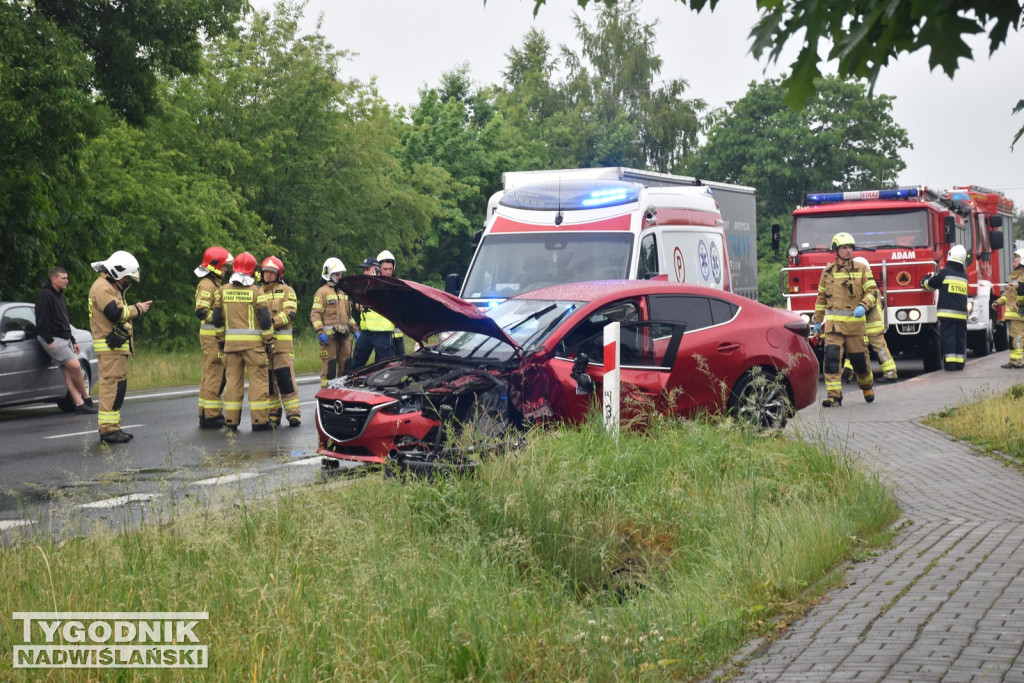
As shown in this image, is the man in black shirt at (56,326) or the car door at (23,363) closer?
Result: the car door at (23,363)

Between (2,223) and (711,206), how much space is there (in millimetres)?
12269

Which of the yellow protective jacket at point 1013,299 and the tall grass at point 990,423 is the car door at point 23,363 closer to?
the tall grass at point 990,423

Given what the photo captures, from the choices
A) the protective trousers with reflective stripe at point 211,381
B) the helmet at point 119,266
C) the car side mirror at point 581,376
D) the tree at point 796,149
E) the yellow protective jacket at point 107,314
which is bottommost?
Answer: the protective trousers with reflective stripe at point 211,381

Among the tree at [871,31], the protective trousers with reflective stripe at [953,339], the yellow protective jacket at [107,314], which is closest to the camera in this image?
the tree at [871,31]

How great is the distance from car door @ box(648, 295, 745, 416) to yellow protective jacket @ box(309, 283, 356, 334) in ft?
21.0

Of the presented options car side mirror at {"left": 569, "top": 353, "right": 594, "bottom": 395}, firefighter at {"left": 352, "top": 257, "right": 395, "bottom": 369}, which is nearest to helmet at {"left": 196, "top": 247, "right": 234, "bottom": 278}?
firefighter at {"left": 352, "top": 257, "right": 395, "bottom": 369}

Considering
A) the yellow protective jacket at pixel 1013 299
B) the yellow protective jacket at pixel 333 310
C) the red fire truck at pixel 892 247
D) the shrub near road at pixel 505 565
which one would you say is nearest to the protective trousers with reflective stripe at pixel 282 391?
the yellow protective jacket at pixel 333 310

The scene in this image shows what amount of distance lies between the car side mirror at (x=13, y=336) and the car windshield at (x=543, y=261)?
5.41m

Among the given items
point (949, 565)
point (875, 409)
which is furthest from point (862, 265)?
point (949, 565)

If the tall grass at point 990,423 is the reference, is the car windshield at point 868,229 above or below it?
above

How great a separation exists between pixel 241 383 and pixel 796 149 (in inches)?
2154

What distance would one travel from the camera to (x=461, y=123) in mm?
44969

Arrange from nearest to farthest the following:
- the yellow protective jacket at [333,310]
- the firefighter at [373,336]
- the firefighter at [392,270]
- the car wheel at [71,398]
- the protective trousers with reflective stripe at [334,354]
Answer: the firefighter at [373,336] → the firefighter at [392,270] → the car wheel at [71,398] → the yellow protective jacket at [333,310] → the protective trousers with reflective stripe at [334,354]

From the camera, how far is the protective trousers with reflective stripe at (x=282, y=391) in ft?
42.9
